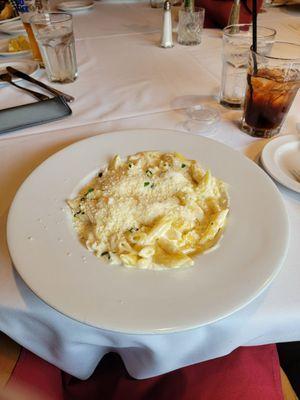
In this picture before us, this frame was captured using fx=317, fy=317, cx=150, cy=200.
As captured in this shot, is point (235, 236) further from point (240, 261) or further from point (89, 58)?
point (89, 58)

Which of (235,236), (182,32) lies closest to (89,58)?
(182,32)

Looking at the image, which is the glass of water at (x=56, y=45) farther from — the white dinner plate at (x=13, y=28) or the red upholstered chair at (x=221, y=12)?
the red upholstered chair at (x=221, y=12)

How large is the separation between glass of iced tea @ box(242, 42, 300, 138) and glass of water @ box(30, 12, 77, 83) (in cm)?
64

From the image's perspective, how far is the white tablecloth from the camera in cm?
50

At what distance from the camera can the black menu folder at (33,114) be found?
2.85ft

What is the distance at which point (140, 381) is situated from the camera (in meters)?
0.69

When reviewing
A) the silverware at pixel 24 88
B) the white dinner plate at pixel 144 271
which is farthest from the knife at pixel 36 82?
the white dinner plate at pixel 144 271

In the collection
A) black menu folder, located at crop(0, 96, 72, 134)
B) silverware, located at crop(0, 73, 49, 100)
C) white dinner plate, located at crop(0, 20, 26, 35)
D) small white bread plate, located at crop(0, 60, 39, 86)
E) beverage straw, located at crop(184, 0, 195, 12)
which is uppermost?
beverage straw, located at crop(184, 0, 195, 12)

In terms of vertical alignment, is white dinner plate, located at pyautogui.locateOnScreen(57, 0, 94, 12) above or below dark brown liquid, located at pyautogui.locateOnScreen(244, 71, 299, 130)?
above

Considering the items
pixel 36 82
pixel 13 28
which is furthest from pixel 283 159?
pixel 13 28

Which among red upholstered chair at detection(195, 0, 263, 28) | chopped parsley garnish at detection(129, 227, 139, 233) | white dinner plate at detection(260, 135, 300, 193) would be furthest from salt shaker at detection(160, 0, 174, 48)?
chopped parsley garnish at detection(129, 227, 139, 233)

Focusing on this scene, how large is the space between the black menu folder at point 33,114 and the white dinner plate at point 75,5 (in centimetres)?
114

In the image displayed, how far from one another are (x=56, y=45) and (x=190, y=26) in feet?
1.95

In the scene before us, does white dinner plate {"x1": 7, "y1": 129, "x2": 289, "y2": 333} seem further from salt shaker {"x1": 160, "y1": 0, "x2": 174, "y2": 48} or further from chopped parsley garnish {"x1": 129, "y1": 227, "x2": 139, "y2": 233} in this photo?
salt shaker {"x1": 160, "y1": 0, "x2": 174, "y2": 48}
